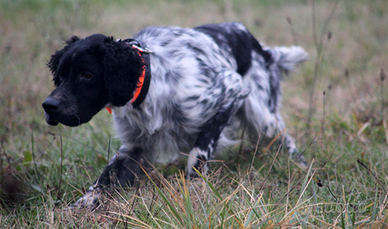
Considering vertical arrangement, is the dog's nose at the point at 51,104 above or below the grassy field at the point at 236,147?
above

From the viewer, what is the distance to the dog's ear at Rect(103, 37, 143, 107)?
224 centimetres

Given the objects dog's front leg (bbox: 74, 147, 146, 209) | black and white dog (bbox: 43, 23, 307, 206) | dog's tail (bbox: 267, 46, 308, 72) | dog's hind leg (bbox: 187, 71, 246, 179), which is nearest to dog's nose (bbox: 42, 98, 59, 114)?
black and white dog (bbox: 43, 23, 307, 206)

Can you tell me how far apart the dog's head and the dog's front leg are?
354mm

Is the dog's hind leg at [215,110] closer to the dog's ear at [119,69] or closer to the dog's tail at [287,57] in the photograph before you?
the dog's ear at [119,69]

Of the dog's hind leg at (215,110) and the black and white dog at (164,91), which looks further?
the dog's hind leg at (215,110)

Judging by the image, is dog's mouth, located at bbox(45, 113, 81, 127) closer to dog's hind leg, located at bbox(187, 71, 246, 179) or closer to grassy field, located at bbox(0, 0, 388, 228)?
grassy field, located at bbox(0, 0, 388, 228)

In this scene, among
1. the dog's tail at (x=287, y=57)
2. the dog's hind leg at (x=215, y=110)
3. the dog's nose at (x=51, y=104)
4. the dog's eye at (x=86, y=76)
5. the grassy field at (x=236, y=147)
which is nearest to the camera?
the grassy field at (x=236, y=147)

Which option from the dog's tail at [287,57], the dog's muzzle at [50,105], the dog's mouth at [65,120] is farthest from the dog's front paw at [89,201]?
the dog's tail at [287,57]

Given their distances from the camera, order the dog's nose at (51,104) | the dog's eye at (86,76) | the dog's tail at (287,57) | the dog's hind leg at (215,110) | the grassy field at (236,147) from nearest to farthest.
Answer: the grassy field at (236,147)
the dog's nose at (51,104)
the dog's eye at (86,76)
the dog's hind leg at (215,110)
the dog's tail at (287,57)

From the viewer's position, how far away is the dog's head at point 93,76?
220cm

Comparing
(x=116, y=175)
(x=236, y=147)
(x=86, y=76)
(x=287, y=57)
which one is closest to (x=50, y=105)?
(x=86, y=76)

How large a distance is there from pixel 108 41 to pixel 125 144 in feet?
2.78

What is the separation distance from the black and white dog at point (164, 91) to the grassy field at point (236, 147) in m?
0.21

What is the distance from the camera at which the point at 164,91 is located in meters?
2.51
